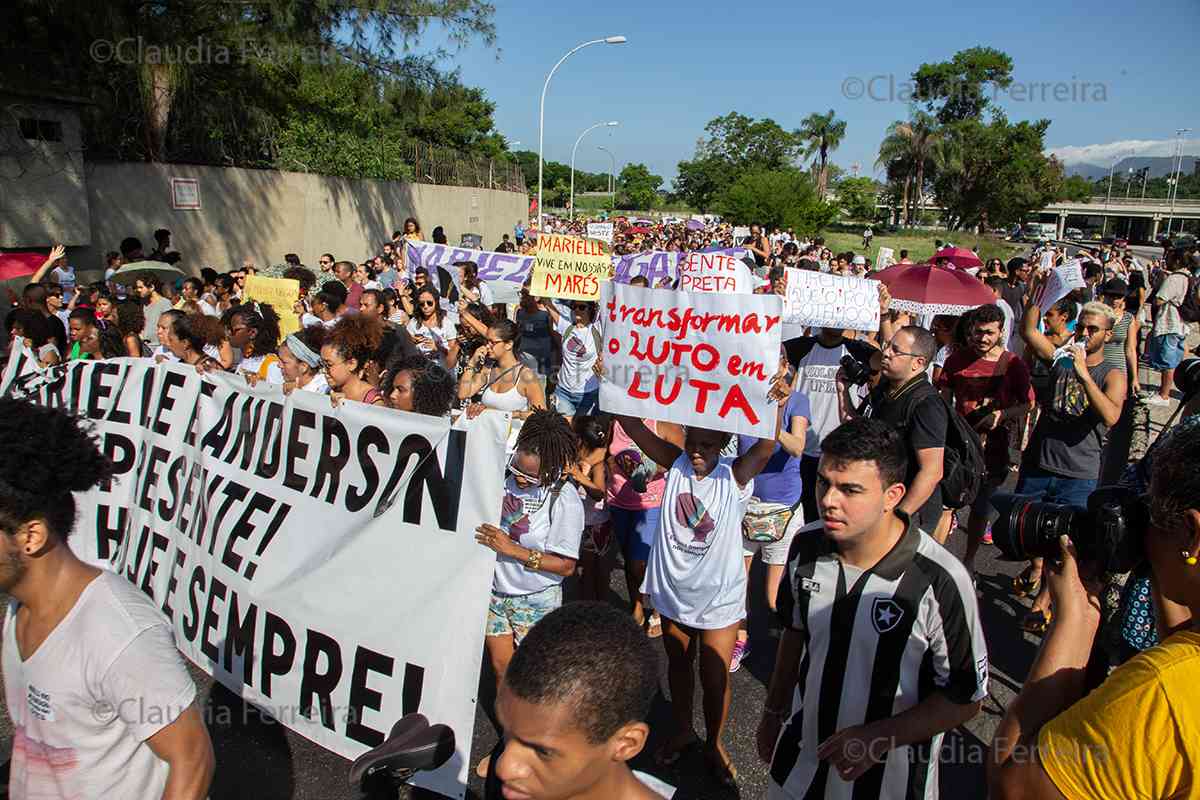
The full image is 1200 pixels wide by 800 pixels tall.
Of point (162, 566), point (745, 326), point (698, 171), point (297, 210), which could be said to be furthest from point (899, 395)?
point (698, 171)

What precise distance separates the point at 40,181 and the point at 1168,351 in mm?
16787

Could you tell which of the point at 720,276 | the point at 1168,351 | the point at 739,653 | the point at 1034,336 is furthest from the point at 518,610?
the point at 1168,351

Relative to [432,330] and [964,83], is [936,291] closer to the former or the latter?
[432,330]

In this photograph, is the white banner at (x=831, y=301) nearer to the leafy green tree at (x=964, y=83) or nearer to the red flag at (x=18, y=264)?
the red flag at (x=18, y=264)

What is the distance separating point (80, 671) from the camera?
1.77m

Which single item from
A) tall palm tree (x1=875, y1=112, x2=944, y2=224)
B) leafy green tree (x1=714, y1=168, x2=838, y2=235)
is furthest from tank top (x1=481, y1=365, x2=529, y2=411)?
tall palm tree (x1=875, y1=112, x2=944, y2=224)

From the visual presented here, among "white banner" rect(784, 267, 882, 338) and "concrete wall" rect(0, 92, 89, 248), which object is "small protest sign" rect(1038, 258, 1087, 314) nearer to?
"white banner" rect(784, 267, 882, 338)

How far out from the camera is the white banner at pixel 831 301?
576 centimetres

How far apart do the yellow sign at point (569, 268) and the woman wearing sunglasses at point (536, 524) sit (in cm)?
437

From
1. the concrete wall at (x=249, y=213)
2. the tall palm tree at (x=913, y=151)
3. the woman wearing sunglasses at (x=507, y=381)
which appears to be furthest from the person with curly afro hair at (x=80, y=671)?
the tall palm tree at (x=913, y=151)

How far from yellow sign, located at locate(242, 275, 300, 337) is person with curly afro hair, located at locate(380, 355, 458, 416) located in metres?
3.90

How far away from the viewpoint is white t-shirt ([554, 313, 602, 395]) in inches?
271

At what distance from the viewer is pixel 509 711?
1517 mm

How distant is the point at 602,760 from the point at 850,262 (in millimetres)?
15091
